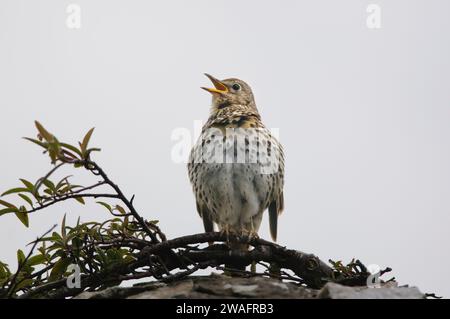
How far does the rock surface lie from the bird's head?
3466mm

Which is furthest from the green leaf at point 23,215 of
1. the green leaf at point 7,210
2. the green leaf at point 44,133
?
the green leaf at point 44,133

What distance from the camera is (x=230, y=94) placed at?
7.46 m

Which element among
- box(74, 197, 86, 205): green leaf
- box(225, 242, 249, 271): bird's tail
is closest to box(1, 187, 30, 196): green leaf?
box(74, 197, 86, 205): green leaf

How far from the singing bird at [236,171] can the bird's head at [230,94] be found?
0.58 m

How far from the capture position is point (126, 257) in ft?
14.3

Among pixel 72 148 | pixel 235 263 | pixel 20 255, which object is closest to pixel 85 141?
pixel 72 148

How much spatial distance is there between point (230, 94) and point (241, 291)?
3.98 meters

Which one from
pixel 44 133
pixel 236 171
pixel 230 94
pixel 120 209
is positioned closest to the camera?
pixel 44 133

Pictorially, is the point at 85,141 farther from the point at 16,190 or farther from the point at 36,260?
the point at 36,260

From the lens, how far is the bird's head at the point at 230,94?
7324 mm

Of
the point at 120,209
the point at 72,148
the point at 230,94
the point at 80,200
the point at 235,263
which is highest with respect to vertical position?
the point at 230,94

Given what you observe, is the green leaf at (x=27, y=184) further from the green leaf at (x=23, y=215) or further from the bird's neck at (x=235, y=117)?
the bird's neck at (x=235, y=117)

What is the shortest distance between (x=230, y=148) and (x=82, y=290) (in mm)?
2125
